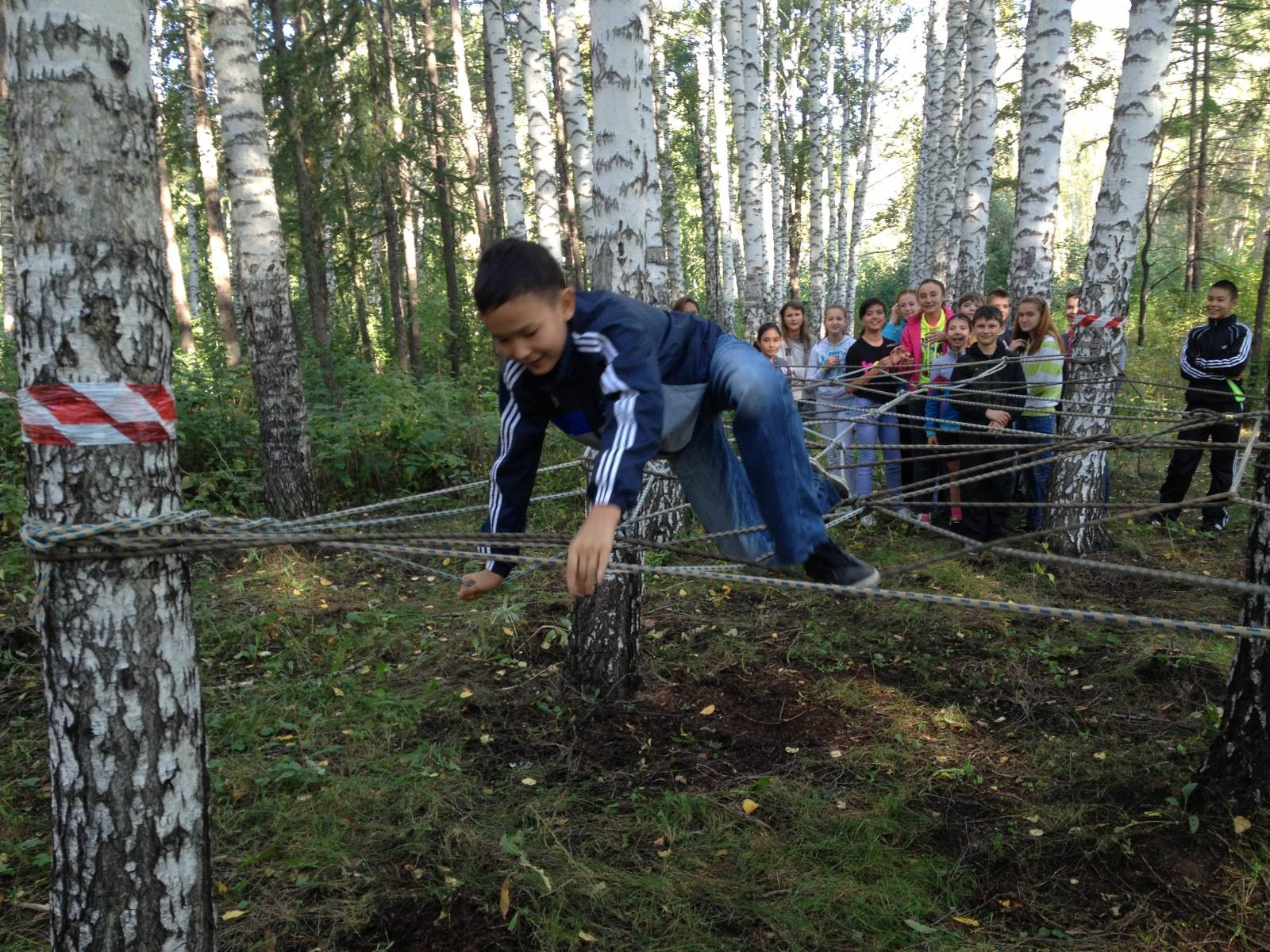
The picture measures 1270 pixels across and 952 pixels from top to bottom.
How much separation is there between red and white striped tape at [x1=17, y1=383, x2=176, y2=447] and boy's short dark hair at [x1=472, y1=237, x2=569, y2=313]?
657 mm

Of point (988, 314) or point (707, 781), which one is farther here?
point (988, 314)

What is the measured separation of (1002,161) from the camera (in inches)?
750

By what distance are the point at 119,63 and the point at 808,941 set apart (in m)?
2.56

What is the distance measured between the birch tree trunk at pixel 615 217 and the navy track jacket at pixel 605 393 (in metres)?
1.46

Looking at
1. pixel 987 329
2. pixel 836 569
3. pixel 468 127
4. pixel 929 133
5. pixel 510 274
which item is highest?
pixel 929 133

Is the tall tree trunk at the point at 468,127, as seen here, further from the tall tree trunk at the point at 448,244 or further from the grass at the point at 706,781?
the grass at the point at 706,781

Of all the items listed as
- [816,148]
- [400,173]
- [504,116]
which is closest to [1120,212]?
[504,116]

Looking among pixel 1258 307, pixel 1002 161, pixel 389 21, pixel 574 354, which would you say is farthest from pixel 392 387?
pixel 1002 161

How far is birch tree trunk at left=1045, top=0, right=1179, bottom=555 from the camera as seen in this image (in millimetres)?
4871

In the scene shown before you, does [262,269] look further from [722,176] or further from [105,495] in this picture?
[722,176]

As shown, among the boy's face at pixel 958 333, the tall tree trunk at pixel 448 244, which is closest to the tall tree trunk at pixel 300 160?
the tall tree trunk at pixel 448 244

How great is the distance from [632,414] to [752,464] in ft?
1.29

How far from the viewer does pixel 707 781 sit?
10.1 feet

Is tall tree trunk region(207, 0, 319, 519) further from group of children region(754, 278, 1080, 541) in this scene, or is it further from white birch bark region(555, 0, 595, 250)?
white birch bark region(555, 0, 595, 250)
